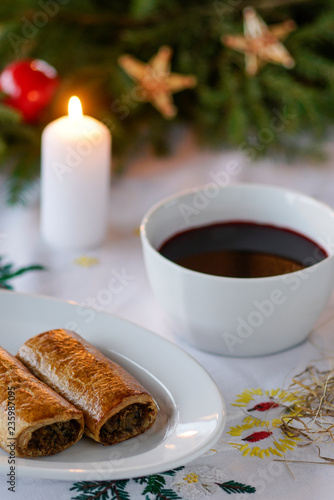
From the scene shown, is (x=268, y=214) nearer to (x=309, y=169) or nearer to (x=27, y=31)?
(x=309, y=169)

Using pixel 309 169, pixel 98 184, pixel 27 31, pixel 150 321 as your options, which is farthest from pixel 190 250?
pixel 27 31

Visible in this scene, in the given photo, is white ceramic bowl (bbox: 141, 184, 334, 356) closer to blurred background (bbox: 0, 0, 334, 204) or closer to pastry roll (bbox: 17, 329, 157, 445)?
pastry roll (bbox: 17, 329, 157, 445)

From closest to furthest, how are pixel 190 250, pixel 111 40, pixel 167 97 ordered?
pixel 190 250
pixel 167 97
pixel 111 40

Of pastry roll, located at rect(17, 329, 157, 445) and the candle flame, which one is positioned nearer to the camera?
pastry roll, located at rect(17, 329, 157, 445)

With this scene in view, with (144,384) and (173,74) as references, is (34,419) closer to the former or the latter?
(144,384)

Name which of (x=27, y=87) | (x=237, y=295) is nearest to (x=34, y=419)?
(x=237, y=295)

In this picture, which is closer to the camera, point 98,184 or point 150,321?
point 150,321

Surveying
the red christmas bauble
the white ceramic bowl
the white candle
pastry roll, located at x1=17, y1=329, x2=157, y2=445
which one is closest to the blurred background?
the red christmas bauble
